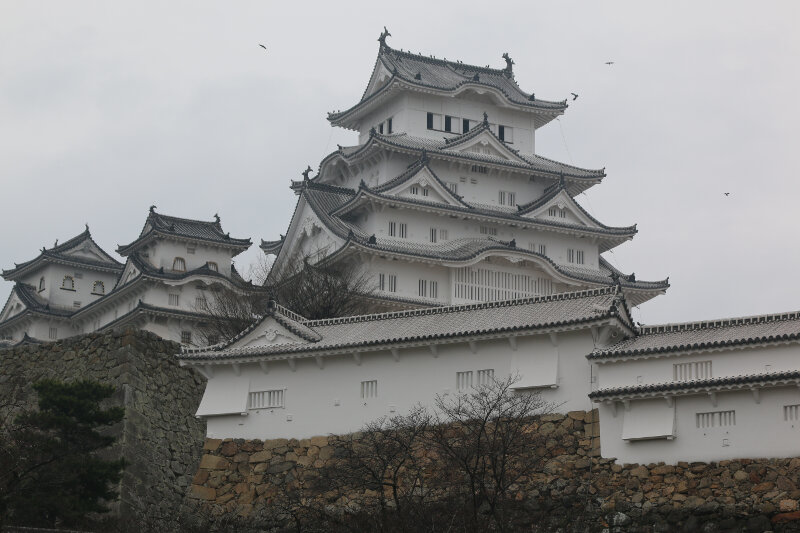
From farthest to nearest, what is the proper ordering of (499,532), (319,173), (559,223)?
1. (319,173)
2. (559,223)
3. (499,532)

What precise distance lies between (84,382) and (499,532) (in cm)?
997

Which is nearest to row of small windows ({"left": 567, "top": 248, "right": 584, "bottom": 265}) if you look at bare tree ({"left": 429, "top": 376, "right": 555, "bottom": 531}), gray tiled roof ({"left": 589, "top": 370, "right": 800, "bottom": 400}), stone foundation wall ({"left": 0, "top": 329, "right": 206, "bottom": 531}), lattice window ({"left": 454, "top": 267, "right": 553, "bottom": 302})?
lattice window ({"left": 454, "top": 267, "right": 553, "bottom": 302})

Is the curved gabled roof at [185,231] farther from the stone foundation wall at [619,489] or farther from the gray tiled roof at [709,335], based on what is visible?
the gray tiled roof at [709,335]

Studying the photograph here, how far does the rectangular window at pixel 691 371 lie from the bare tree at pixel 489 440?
264cm

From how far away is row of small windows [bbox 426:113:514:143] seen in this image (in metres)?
53.1

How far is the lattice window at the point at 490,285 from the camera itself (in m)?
46.6

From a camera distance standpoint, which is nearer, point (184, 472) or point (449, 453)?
point (449, 453)

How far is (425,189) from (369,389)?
20.2 m

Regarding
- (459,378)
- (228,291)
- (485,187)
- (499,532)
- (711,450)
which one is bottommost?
(499,532)

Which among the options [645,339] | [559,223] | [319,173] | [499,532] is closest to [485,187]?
[559,223]

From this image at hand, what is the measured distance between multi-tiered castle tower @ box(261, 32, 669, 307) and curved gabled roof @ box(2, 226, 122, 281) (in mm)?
10804

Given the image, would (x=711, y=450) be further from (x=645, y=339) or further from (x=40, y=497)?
(x=40, y=497)

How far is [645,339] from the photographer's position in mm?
26734

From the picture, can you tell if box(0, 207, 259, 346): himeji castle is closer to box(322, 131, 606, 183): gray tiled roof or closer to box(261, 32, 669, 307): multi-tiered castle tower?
box(261, 32, 669, 307): multi-tiered castle tower
